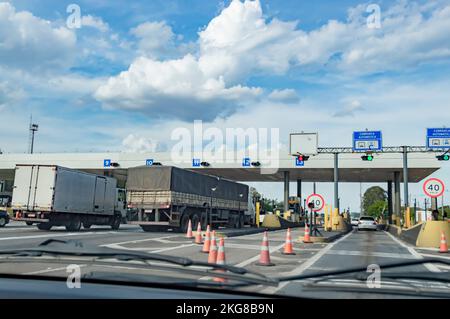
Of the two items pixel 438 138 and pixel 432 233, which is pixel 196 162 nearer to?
pixel 438 138

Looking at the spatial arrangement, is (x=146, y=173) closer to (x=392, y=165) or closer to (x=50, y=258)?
(x=50, y=258)

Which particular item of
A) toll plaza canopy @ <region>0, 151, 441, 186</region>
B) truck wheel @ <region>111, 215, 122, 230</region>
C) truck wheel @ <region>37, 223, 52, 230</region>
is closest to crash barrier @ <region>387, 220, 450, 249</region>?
truck wheel @ <region>111, 215, 122, 230</region>

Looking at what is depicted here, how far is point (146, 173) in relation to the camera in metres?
22.9

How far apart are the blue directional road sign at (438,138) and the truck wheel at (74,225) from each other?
2508 cm

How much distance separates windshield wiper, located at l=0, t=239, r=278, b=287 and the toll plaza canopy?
40.0 metres

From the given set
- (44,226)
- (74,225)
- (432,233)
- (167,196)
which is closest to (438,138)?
(432,233)

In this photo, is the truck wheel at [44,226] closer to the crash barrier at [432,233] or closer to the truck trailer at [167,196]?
the truck trailer at [167,196]

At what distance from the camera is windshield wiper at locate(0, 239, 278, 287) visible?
317 centimetres

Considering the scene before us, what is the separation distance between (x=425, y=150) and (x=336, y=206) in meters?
8.05

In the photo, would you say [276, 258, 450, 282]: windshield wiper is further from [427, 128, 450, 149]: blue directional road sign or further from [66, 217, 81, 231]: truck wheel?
[427, 128, 450, 149]: blue directional road sign

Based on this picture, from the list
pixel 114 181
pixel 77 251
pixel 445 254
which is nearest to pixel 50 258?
pixel 77 251

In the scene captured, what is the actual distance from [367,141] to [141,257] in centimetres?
3399

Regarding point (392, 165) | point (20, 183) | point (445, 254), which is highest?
point (392, 165)

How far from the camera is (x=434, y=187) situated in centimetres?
1798
